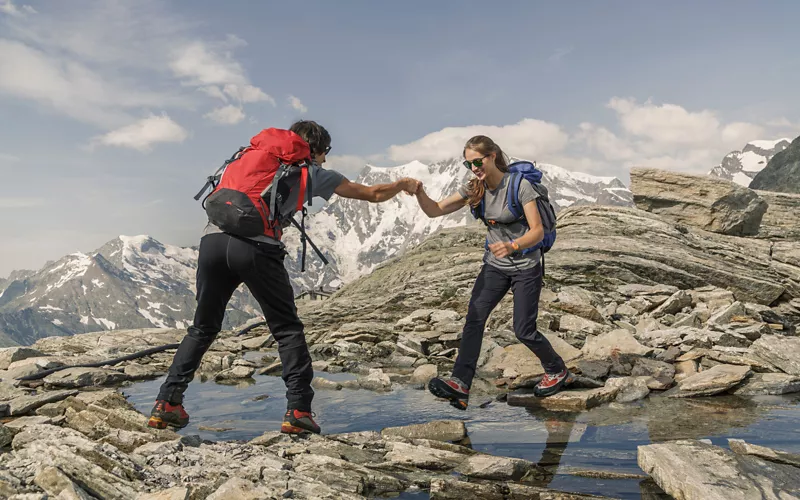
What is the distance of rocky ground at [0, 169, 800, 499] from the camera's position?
14.6 ft

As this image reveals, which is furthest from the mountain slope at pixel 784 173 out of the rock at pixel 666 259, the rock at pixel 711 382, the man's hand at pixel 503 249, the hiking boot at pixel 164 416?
the hiking boot at pixel 164 416

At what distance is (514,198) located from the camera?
712 centimetres

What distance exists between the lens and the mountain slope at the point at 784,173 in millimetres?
33875

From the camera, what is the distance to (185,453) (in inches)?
195

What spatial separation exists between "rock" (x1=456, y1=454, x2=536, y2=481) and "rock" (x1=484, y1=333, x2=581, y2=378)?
4247 mm

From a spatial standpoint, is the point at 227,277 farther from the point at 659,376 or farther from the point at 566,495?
the point at 659,376

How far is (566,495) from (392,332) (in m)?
10.3

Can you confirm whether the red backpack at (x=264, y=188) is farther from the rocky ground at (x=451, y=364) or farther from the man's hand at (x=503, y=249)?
the man's hand at (x=503, y=249)

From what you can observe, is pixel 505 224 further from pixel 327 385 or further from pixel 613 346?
pixel 327 385

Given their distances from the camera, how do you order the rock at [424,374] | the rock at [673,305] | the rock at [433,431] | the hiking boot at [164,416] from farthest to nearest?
the rock at [673,305] → the rock at [424,374] → the rock at [433,431] → the hiking boot at [164,416]

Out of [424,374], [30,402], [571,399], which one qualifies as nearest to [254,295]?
[30,402]

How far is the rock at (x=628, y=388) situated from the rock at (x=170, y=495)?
6093mm

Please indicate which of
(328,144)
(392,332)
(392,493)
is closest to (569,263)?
(392,332)

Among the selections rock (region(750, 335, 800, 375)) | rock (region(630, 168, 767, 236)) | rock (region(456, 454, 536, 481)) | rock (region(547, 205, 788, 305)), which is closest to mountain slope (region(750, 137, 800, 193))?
rock (region(630, 168, 767, 236))
